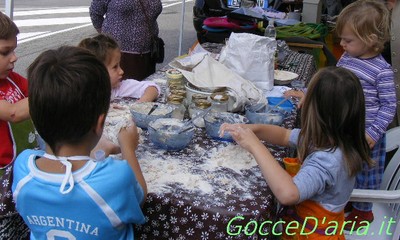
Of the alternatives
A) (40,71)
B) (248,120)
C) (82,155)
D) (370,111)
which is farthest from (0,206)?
(370,111)

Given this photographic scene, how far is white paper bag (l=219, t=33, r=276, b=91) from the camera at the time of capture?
9.07ft

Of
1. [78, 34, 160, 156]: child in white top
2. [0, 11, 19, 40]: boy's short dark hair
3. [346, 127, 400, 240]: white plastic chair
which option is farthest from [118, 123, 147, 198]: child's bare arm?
[346, 127, 400, 240]: white plastic chair

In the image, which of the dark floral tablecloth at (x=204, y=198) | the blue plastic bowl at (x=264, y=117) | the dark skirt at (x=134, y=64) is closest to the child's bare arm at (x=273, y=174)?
the dark floral tablecloth at (x=204, y=198)

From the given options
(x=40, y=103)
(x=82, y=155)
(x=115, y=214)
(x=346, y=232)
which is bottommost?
(x=346, y=232)

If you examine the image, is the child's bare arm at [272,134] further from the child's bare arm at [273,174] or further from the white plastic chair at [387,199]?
the white plastic chair at [387,199]

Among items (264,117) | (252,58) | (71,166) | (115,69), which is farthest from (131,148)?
(252,58)

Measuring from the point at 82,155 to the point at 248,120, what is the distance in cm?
104

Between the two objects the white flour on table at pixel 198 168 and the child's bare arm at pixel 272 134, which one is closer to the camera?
the white flour on table at pixel 198 168

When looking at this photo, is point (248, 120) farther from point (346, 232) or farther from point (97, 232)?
point (97, 232)

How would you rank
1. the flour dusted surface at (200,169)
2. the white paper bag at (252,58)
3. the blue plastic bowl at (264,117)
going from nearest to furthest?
the flour dusted surface at (200,169) < the blue plastic bowl at (264,117) < the white paper bag at (252,58)

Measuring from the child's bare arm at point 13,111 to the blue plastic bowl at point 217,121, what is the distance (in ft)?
2.64

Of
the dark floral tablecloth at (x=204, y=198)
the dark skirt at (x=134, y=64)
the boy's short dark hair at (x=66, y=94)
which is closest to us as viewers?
the boy's short dark hair at (x=66, y=94)

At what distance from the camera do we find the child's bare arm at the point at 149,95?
249 cm

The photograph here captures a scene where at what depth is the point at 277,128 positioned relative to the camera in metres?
2.01
